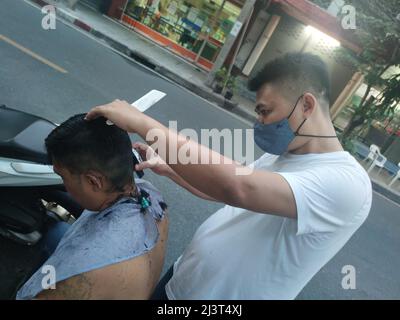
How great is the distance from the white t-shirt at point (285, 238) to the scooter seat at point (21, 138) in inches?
49.7

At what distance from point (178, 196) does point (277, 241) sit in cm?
290

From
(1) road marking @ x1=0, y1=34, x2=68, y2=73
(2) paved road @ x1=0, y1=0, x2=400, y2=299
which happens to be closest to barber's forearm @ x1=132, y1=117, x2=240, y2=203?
(2) paved road @ x1=0, y1=0, x2=400, y2=299

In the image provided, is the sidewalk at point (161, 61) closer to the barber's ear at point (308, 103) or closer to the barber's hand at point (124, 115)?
the barber's ear at point (308, 103)

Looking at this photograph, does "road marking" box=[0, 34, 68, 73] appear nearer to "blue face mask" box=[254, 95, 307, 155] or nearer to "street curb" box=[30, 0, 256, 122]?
"street curb" box=[30, 0, 256, 122]

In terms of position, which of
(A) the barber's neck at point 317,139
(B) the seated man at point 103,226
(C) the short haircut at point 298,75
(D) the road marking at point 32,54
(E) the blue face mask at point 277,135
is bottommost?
(D) the road marking at point 32,54

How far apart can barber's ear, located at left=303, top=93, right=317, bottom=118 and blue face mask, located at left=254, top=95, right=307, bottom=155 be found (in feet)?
0.09

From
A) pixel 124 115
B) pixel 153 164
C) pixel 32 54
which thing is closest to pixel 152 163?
pixel 153 164

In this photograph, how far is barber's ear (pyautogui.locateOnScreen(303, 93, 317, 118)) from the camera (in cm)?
145

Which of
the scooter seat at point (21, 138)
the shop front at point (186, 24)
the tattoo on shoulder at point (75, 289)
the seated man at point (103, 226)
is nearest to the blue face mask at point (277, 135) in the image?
the seated man at point (103, 226)

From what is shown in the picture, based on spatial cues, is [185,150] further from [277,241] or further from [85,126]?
[85,126]

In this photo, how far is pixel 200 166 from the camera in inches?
43.6

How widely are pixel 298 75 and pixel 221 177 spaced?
0.67 meters

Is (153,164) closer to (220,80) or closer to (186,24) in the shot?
(220,80)

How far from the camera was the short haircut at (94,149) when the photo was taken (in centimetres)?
161
